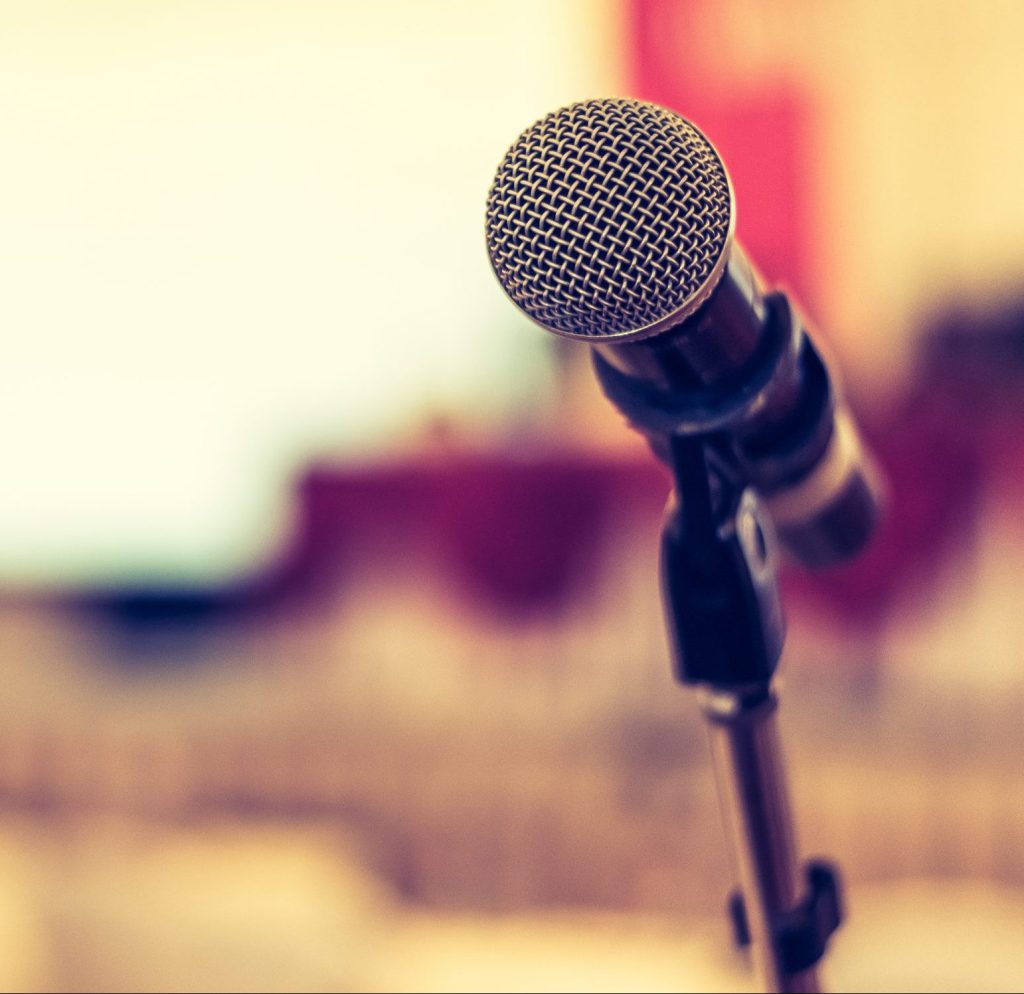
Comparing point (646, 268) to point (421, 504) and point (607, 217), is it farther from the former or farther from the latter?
point (421, 504)

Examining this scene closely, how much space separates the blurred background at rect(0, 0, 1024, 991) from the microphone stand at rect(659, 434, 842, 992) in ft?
3.63

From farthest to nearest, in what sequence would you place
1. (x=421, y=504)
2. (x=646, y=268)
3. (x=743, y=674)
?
(x=421, y=504), (x=743, y=674), (x=646, y=268)

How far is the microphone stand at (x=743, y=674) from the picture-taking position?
52 centimetres

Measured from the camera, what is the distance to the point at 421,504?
355 centimetres

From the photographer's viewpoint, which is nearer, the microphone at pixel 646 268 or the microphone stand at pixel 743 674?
the microphone at pixel 646 268

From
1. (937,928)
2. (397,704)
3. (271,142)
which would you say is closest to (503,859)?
(397,704)

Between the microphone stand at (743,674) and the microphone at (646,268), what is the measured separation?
3 cm

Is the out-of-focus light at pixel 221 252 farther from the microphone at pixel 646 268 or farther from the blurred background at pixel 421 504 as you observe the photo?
the microphone at pixel 646 268

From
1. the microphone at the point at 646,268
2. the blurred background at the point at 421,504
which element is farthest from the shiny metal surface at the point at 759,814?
the blurred background at the point at 421,504

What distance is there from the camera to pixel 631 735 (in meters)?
3.19

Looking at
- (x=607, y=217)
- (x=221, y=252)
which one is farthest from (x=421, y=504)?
(x=607, y=217)

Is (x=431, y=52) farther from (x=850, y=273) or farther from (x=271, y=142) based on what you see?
(x=850, y=273)

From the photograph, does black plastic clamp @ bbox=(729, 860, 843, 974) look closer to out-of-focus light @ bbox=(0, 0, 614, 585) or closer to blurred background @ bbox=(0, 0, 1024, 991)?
blurred background @ bbox=(0, 0, 1024, 991)

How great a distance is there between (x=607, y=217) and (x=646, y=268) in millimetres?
26
